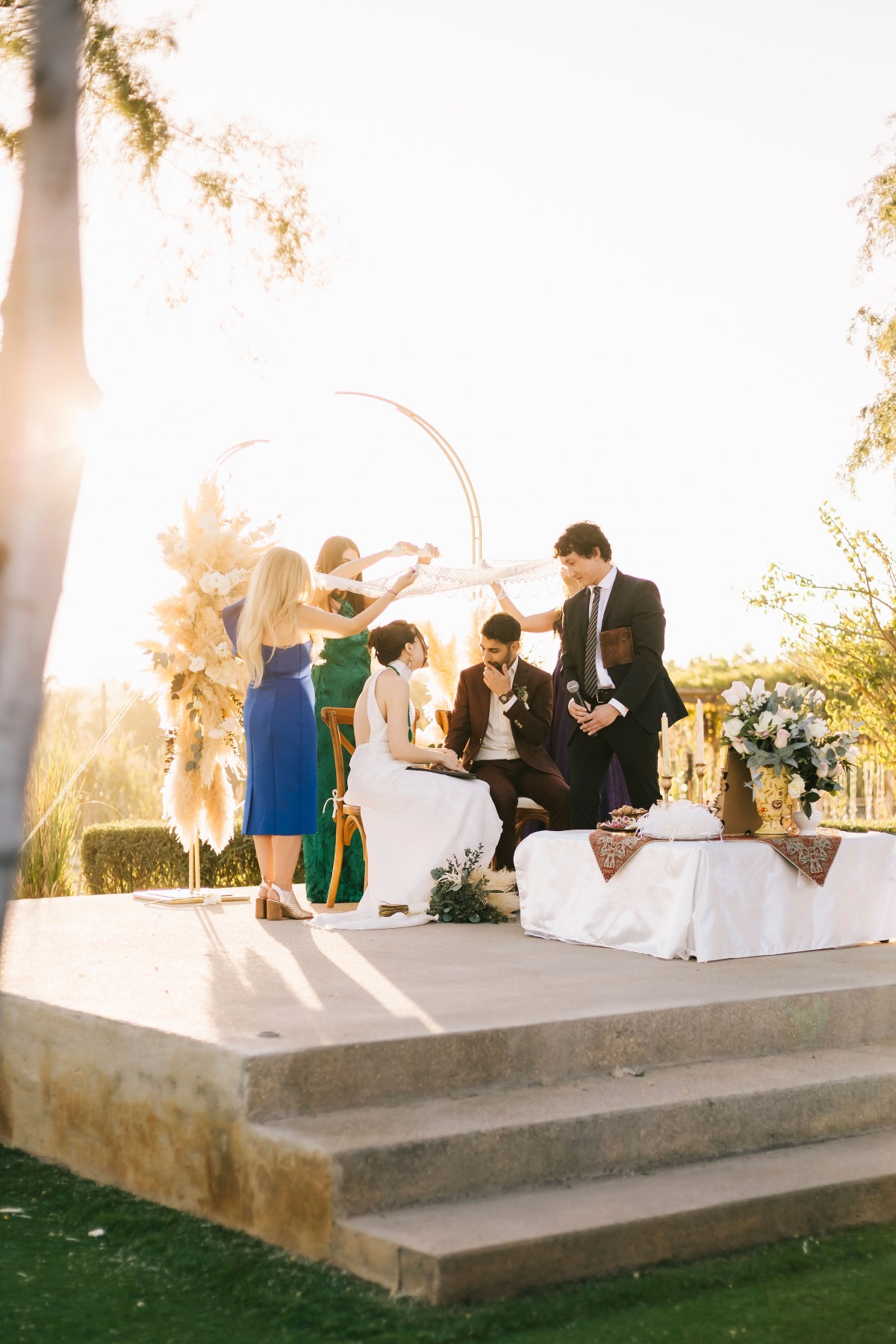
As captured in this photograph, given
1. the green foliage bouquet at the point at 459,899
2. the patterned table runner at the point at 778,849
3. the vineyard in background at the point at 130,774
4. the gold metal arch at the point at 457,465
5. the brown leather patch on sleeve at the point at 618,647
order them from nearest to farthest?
the patterned table runner at the point at 778,849, the green foliage bouquet at the point at 459,899, the brown leather patch on sleeve at the point at 618,647, the vineyard in background at the point at 130,774, the gold metal arch at the point at 457,465

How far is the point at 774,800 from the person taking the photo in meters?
5.90

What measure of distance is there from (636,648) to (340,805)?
1792 millimetres

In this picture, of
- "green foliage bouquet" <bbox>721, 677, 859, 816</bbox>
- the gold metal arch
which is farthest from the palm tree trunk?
the gold metal arch

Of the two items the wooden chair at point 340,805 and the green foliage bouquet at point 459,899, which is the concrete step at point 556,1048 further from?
the wooden chair at point 340,805

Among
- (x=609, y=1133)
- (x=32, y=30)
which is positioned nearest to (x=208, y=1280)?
(x=609, y=1133)

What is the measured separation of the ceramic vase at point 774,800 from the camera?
5.88 m

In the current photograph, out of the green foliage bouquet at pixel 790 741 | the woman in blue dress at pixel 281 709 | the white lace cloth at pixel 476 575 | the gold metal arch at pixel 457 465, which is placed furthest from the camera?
the gold metal arch at pixel 457 465

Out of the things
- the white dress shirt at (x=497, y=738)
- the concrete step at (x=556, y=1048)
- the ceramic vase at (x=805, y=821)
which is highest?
the white dress shirt at (x=497, y=738)

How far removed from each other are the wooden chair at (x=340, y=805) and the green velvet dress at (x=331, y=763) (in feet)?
0.19

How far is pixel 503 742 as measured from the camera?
766cm

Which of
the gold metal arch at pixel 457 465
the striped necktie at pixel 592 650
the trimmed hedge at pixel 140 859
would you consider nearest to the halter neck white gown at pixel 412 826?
the striped necktie at pixel 592 650

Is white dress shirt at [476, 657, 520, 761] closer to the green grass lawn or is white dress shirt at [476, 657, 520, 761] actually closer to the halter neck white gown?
the halter neck white gown

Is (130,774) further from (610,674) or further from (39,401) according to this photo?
(39,401)

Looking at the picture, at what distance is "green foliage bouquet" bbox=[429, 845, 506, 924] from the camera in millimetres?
6652
